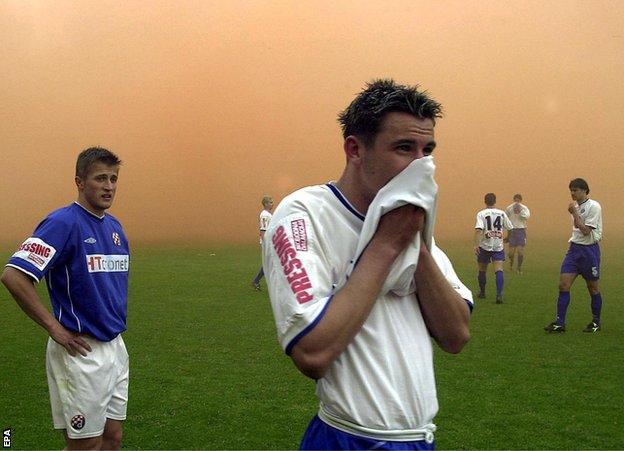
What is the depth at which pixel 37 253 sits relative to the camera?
337cm

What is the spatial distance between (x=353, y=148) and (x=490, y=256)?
10947 millimetres

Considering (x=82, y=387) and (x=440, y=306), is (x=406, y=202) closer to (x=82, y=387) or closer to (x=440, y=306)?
(x=440, y=306)

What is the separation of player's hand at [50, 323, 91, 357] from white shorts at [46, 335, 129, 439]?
0.06m

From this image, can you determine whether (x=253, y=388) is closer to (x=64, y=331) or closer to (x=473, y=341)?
(x=64, y=331)

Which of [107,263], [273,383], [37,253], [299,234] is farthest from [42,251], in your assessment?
[273,383]

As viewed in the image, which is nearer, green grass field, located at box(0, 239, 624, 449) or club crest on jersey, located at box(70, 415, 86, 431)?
club crest on jersey, located at box(70, 415, 86, 431)

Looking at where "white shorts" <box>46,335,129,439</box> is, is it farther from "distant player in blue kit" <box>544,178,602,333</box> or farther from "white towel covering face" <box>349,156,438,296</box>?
"distant player in blue kit" <box>544,178,602,333</box>

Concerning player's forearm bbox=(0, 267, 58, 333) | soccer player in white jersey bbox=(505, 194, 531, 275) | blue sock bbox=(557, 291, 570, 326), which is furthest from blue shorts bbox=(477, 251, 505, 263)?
player's forearm bbox=(0, 267, 58, 333)

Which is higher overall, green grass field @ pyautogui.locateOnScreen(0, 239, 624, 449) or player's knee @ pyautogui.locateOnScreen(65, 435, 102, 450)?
player's knee @ pyautogui.locateOnScreen(65, 435, 102, 450)

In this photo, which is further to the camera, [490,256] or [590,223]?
[490,256]

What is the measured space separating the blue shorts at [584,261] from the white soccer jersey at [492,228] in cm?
325

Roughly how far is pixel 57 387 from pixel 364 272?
2.63 m

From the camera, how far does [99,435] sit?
341cm

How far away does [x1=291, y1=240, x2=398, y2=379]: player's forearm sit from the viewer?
4.66 feet
